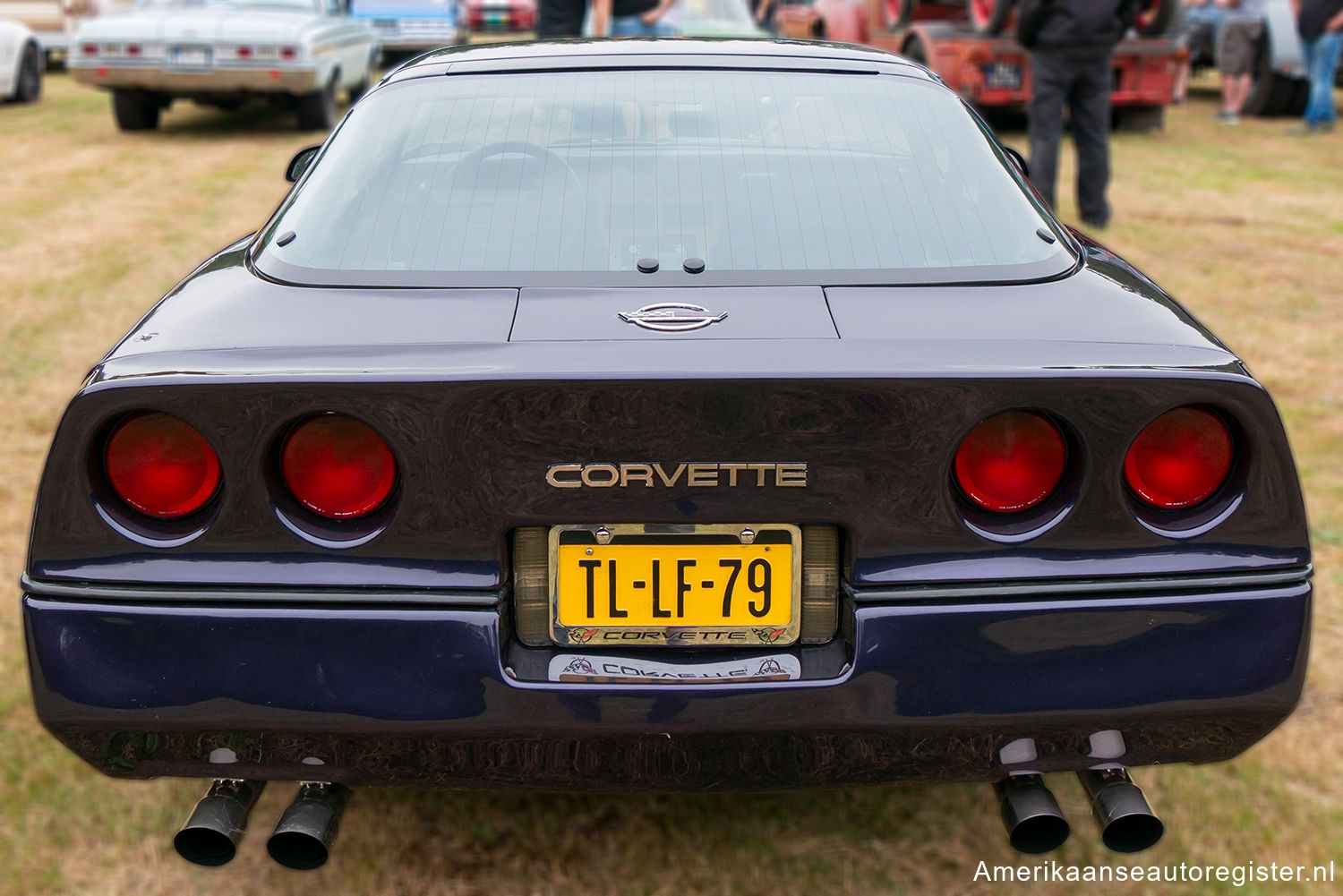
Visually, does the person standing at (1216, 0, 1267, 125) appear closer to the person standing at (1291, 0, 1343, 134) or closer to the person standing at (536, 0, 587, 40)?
the person standing at (1291, 0, 1343, 134)

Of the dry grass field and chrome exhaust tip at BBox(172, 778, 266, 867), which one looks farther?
the dry grass field

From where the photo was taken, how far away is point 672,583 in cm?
177

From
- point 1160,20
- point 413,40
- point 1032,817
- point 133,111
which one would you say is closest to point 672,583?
point 1032,817

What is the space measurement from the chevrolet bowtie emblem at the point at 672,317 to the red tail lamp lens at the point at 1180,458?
2.10 feet

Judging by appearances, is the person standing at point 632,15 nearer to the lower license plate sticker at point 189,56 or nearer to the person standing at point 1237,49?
the lower license plate sticker at point 189,56

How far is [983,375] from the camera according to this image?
1702mm

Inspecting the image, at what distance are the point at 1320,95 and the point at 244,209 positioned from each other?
32.7ft

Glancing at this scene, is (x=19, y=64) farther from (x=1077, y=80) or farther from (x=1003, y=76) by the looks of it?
(x=1077, y=80)

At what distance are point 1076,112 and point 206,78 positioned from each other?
725 centimetres

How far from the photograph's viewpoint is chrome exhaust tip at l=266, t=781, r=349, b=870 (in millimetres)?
1816

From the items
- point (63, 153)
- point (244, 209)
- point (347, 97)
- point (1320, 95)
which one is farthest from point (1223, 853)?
point (347, 97)

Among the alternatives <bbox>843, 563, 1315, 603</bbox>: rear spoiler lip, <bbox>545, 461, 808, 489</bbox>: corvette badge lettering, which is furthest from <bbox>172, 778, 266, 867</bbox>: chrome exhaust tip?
<bbox>843, 563, 1315, 603</bbox>: rear spoiler lip

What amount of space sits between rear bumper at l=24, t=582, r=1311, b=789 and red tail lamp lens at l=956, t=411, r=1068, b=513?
0.15m

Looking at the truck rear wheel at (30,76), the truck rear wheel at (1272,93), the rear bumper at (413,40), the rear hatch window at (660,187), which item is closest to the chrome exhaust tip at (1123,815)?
the rear hatch window at (660,187)
